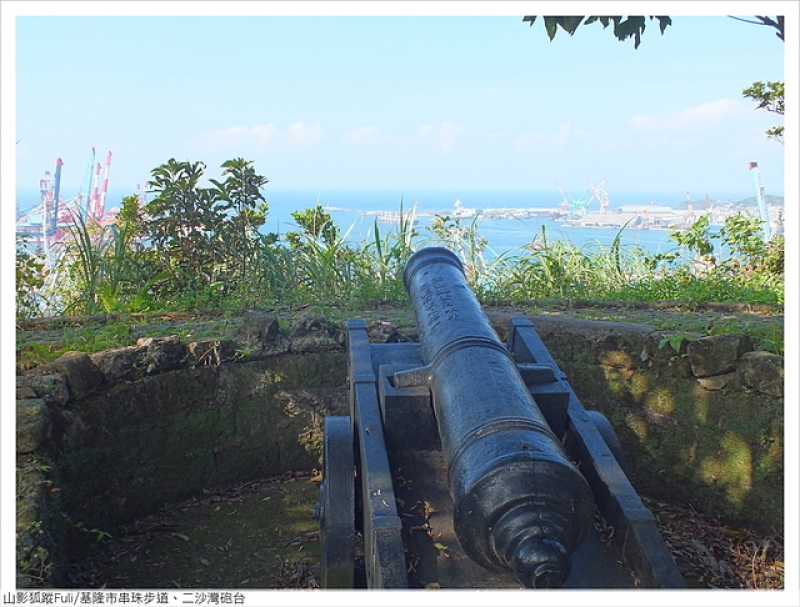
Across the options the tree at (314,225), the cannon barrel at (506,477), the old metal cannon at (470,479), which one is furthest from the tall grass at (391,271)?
the cannon barrel at (506,477)

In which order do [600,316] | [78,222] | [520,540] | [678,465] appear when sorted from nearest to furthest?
1. [520,540]
2. [678,465]
3. [600,316]
4. [78,222]

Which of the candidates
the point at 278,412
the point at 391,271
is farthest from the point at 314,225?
the point at 278,412

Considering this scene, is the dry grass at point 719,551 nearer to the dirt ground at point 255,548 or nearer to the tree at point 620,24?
the dirt ground at point 255,548

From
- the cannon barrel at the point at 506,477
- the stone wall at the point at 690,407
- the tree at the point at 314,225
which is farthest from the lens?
the tree at the point at 314,225

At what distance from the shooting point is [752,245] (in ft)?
24.7

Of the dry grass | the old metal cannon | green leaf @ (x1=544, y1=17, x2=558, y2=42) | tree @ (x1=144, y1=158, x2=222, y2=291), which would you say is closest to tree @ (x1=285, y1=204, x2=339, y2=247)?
tree @ (x1=144, y1=158, x2=222, y2=291)

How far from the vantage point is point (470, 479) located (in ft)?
8.12

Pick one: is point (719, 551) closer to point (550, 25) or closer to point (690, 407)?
point (690, 407)

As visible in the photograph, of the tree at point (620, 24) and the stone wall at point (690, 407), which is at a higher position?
the tree at point (620, 24)

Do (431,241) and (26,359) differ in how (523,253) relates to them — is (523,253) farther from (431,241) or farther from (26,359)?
(26,359)

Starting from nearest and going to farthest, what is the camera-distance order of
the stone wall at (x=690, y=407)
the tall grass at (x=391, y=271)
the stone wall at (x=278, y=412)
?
the stone wall at (x=278, y=412), the stone wall at (x=690, y=407), the tall grass at (x=391, y=271)

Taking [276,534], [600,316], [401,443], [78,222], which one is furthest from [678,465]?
[78,222]

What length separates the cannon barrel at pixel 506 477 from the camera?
2.36m

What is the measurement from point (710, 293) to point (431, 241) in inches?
108
